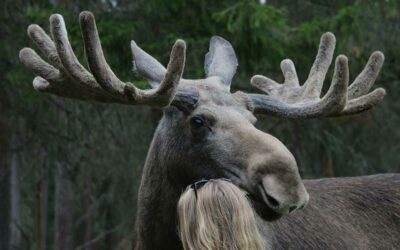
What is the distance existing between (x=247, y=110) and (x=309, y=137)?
13.0 meters

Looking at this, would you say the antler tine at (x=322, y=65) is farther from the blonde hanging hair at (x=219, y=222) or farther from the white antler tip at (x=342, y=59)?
the blonde hanging hair at (x=219, y=222)

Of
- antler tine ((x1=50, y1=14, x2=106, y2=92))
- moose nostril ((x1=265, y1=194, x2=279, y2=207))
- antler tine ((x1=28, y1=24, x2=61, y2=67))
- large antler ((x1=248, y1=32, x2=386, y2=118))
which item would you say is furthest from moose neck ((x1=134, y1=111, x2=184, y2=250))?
moose nostril ((x1=265, y1=194, x2=279, y2=207))

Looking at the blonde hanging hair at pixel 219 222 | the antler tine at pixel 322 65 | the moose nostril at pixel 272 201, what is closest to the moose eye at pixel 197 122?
the moose nostril at pixel 272 201

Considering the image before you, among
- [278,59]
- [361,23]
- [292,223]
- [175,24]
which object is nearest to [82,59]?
[175,24]

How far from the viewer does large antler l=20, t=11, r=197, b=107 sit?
272 inches

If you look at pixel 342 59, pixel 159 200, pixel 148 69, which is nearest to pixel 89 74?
pixel 148 69

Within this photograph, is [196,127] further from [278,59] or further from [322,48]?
[278,59]

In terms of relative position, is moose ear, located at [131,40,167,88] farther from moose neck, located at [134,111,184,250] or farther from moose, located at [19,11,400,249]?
moose neck, located at [134,111,184,250]

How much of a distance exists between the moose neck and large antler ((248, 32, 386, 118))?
0.77m

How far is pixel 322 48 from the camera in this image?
864 cm

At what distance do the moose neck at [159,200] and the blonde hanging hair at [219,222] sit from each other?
198 centimetres

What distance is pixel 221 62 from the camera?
8484 millimetres

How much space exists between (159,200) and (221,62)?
4.92 ft

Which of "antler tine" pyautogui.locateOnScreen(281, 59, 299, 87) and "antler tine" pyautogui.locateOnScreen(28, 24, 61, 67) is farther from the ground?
"antler tine" pyautogui.locateOnScreen(28, 24, 61, 67)
